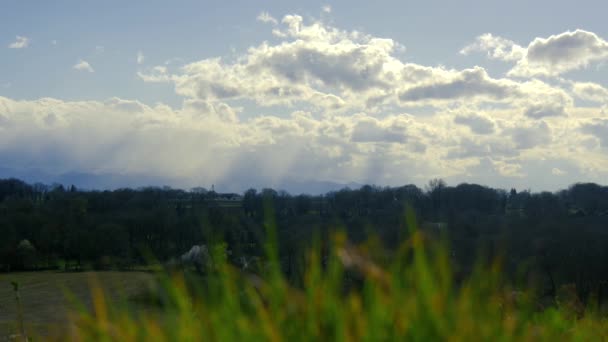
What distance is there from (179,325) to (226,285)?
238 millimetres

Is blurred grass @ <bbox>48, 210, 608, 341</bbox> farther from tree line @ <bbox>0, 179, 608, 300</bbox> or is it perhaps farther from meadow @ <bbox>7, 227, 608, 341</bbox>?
tree line @ <bbox>0, 179, 608, 300</bbox>

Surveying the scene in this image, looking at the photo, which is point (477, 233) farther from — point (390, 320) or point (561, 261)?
point (390, 320)

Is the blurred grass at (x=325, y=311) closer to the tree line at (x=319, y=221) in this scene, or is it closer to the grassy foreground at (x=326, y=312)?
the grassy foreground at (x=326, y=312)

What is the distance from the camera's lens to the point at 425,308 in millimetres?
2139

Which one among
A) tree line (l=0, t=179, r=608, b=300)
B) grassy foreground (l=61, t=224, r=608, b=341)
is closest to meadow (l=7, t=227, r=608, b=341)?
grassy foreground (l=61, t=224, r=608, b=341)

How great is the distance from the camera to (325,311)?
2.15 meters

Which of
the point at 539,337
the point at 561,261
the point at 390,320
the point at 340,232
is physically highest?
the point at 340,232

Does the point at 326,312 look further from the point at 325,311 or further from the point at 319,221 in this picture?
the point at 319,221

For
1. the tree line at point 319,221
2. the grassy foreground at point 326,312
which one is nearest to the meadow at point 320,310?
the grassy foreground at point 326,312

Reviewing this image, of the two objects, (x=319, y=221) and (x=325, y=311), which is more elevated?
(x=325, y=311)

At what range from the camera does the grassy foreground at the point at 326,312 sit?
81.0 inches

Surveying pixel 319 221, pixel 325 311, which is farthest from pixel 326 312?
pixel 319 221

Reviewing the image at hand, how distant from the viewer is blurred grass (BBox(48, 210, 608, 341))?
81.0 inches

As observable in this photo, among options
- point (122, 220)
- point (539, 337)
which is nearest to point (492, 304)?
point (539, 337)
